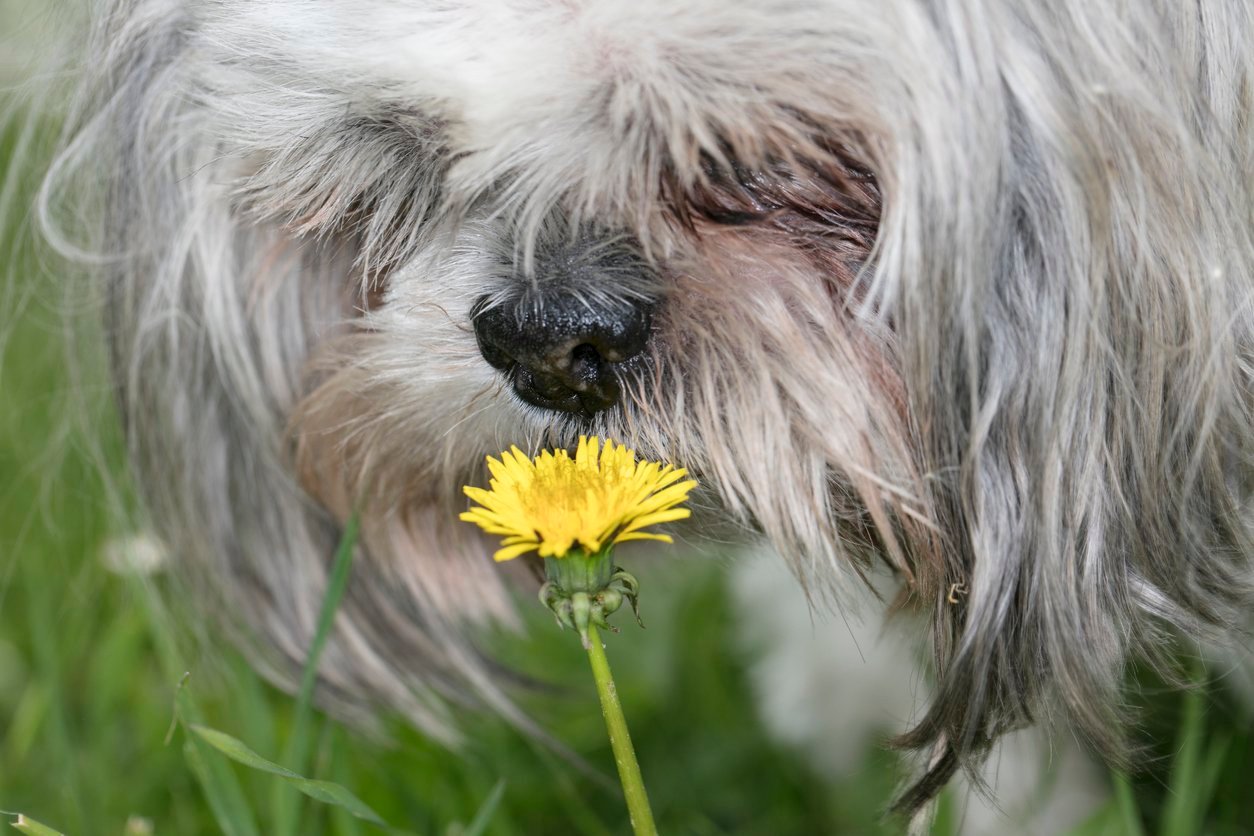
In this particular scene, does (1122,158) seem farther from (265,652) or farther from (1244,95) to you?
(265,652)

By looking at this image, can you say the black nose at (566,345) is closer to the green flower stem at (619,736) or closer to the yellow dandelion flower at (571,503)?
the yellow dandelion flower at (571,503)

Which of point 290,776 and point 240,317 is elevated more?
point 240,317

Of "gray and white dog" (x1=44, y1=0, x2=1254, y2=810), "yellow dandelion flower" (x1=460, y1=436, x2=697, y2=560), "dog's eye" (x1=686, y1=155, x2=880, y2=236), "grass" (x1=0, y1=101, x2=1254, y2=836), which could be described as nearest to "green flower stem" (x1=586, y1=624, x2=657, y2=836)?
"yellow dandelion flower" (x1=460, y1=436, x2=697, y2=560)

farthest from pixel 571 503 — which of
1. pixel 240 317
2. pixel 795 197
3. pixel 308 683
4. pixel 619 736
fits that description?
pixel 240 317

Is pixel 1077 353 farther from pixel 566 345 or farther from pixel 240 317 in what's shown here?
pixel 240 317

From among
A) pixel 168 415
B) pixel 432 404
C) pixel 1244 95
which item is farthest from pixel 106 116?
pixel 1244 95

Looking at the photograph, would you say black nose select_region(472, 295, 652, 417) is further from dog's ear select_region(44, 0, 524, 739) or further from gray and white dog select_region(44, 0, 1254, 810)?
dog's ear select_region(44, 0, 524, 739)

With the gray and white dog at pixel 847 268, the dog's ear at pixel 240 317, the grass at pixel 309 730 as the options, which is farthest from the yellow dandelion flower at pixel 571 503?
the grass at pixel 309 730
